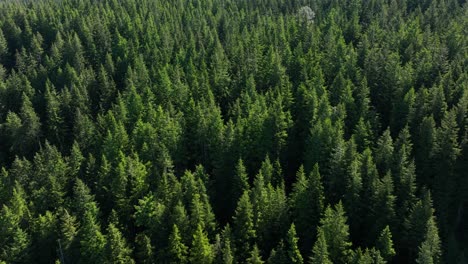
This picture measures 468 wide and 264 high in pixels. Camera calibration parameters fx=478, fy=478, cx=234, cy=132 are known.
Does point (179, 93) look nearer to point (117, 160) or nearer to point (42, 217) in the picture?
point (117, 160)

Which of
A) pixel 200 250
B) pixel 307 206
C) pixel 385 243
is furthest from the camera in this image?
pixel 307 206

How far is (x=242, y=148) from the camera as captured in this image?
71.6 metres

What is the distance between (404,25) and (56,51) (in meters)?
84.4

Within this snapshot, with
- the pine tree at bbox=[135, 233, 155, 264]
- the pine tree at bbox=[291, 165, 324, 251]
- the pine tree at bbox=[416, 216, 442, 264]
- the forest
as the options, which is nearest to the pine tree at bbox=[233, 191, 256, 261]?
the forest

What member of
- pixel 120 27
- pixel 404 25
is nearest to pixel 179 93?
pixel 120 27

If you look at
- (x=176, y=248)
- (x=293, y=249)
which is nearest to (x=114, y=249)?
(x=176, y=248)

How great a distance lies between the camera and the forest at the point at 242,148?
57.6 m

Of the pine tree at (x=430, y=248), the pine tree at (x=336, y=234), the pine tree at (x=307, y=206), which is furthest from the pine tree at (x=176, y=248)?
the pine tree at (x=430, y=248)

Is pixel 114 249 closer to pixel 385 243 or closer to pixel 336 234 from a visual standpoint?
pixel 336 234

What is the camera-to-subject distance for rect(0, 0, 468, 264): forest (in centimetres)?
5756

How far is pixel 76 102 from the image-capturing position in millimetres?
95562

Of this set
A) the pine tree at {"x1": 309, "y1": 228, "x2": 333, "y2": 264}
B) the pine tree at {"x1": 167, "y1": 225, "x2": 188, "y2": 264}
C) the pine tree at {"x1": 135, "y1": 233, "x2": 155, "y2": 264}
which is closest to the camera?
the pine tree at {"x1": 309, "y1": 228, "x2": 333, "y2": 264}

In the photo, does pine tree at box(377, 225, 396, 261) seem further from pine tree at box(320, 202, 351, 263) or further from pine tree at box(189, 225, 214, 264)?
pine tree at box(189, 225, 214, 264)

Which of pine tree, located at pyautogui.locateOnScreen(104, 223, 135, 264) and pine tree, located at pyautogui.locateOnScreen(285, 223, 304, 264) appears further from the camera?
pine tree, located at pyautogui.locateOnScreen(104, 223, 135, 264)
